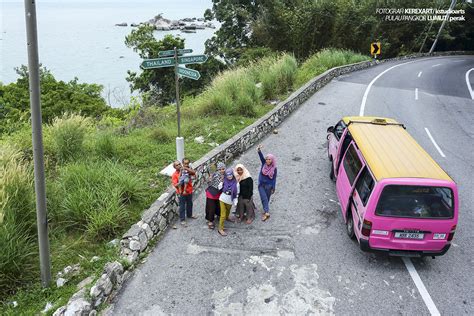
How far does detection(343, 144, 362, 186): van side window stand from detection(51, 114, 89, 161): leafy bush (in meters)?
6.47

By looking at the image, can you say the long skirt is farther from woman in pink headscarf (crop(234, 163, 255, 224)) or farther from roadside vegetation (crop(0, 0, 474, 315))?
roadside vegetation (crop(0, 0, 474, 315))

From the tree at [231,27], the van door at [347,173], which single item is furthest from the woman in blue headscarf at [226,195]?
the tree at [231,27]

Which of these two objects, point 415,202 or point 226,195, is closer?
point 415,202

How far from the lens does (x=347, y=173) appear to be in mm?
7867

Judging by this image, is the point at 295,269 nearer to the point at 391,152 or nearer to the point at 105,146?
the point at 391,152

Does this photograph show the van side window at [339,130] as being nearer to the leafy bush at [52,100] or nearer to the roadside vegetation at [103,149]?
the roadside vegetation at [103,149]

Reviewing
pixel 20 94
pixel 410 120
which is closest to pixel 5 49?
pixel 20 94

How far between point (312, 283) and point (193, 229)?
8.78 ft

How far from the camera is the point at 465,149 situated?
1220 cm

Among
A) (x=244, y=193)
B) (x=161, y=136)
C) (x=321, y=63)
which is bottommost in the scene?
(x=244, y=193)

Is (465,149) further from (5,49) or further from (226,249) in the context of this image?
(5,49)

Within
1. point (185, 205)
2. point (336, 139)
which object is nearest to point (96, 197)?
point (185, 205)

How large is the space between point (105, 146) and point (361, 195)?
636cm

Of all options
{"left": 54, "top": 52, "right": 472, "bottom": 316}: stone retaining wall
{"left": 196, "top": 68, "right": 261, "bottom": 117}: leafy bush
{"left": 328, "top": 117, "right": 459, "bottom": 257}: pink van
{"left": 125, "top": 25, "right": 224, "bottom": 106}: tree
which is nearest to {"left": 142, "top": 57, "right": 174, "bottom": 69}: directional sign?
{"left": 54, "top": 52, "right": 472, "bottom": 316}: stone retaining wall
